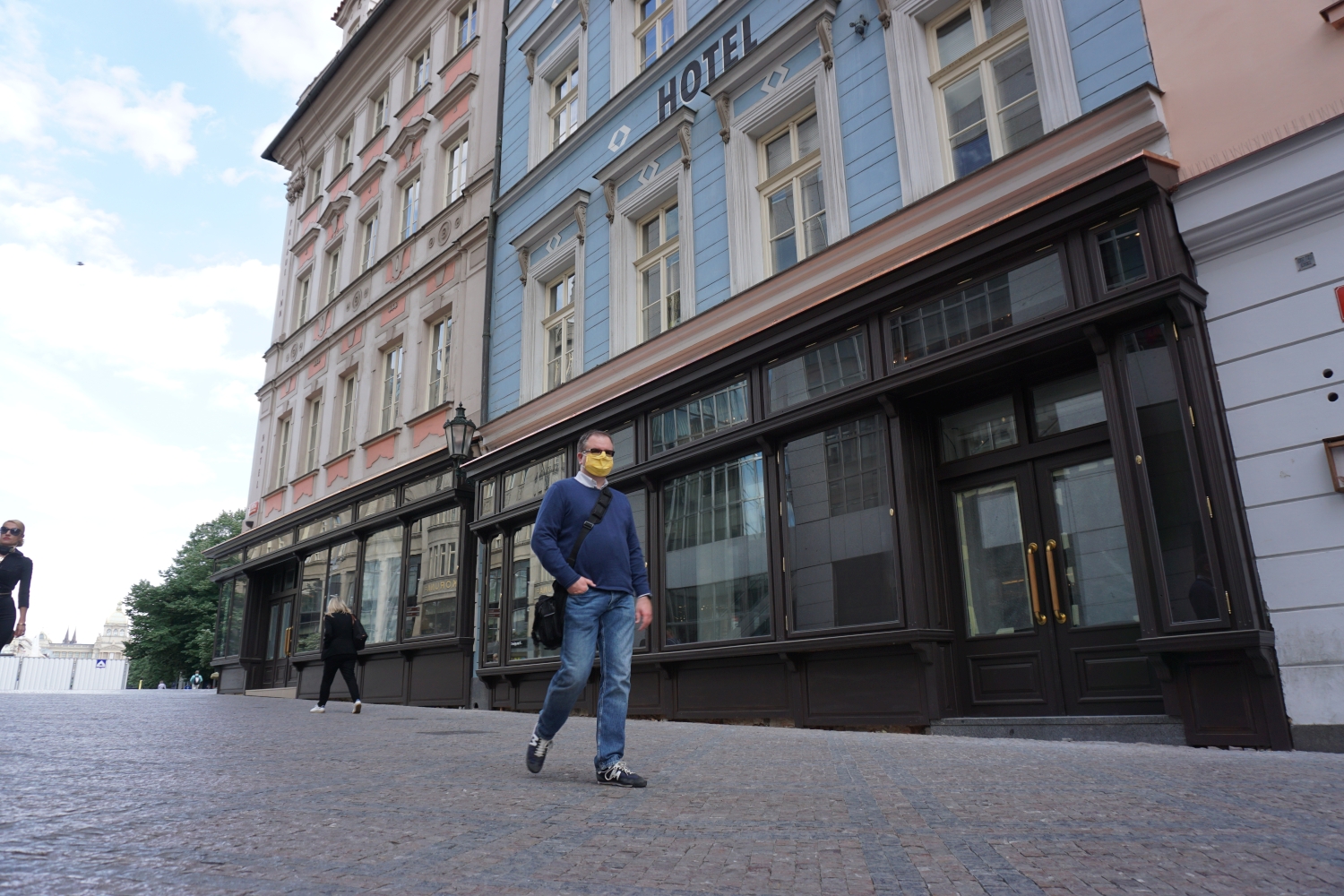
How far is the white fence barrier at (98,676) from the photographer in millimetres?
26703

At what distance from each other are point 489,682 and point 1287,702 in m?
10.5

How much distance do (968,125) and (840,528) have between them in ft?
13.0

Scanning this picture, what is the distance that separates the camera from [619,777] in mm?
4348

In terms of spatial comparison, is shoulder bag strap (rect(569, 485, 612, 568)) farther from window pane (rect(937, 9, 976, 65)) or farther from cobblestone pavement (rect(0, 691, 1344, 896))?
window pane (rect(937, 9, 976, 65))

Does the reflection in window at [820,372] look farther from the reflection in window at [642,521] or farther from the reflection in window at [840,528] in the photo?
the reflection in window at [642,521]

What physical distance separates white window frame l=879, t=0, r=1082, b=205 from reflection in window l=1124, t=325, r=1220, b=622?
2.35 metres

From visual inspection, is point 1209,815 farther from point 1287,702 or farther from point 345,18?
point 345,18

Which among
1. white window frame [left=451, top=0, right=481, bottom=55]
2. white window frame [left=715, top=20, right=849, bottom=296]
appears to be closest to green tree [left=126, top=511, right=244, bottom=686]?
white window frame [left=451, top=0, right=481, bottom=55]

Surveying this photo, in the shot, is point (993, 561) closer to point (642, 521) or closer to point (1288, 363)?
point (1288, 363)

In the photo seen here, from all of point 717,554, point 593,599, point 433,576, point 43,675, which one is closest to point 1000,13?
point 717,554

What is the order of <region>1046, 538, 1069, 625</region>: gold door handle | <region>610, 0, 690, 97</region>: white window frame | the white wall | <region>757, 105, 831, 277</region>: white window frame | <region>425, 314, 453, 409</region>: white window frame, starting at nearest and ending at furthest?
the white wall
<region>1046, 538, 1069, 625</region>: gold door handle
<region>757, 105, 831, 277</region>: white window frame
<region>610, 0, 690, 97</region>: white window frame
<region>425, 314, 453, 409</region>: white window frame

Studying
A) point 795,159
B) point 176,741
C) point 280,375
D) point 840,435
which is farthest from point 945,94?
point 280,375

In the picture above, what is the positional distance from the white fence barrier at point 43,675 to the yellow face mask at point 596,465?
2611 cm

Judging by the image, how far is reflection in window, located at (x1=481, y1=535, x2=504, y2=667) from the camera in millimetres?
13742
